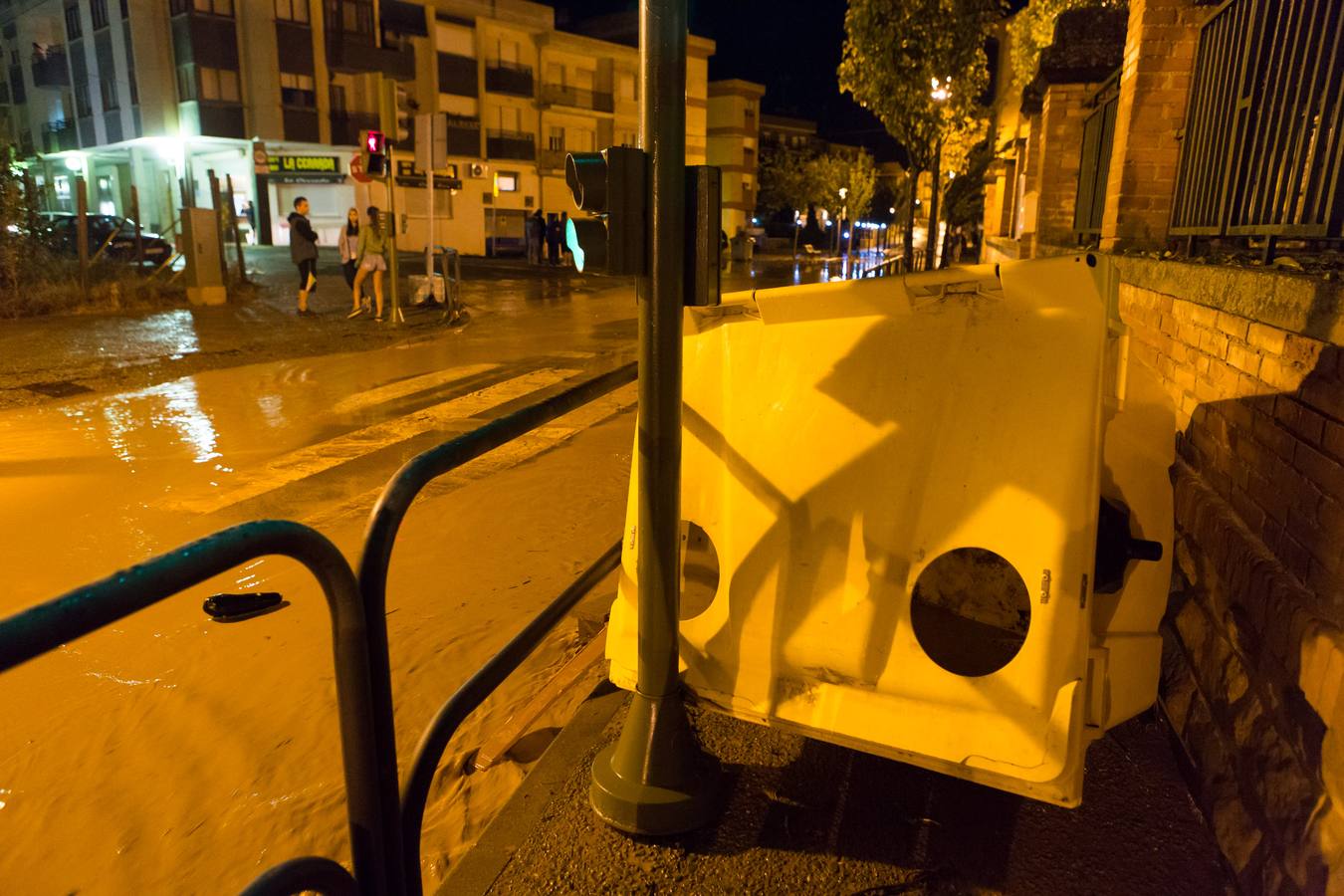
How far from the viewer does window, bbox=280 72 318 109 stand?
37.6m

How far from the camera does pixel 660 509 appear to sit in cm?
254

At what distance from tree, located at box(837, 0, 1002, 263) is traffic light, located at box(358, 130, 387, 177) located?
804 centimetres

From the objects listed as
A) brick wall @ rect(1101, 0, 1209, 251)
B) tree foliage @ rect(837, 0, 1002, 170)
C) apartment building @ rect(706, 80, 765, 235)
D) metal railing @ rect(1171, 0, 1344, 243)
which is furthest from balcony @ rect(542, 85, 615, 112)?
metal railing @ rect(1171, 0, 1344, 243)

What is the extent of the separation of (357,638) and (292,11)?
141 feet

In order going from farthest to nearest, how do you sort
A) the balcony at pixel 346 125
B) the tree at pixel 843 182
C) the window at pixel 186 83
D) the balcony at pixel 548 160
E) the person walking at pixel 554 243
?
1. the tree at pixel 843 182
2. the balcony at pixel 548 160
3. the balcony at pixel 346 125
4. the window at pixel 186 83
5. the person walking at pixel 554 243

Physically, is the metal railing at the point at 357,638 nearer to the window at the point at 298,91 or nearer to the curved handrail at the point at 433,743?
the curved handrail at the point at 433,743

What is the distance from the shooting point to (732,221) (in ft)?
194

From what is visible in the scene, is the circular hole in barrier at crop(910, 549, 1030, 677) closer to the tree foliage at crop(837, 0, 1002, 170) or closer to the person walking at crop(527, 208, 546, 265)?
the tree foliage at crop(837, 0, 1002, 170)

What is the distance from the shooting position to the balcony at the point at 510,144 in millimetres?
43625

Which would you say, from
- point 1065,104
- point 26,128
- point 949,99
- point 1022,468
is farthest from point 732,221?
point 1022,468

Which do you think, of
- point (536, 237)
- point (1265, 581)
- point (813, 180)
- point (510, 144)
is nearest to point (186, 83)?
point (510, 144)

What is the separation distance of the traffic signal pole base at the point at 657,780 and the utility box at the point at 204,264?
15.4 m

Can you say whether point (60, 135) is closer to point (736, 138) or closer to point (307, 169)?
point (307, 169)

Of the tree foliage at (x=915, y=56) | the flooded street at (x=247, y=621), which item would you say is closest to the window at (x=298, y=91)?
the tree foliage at (x=915, y=56)
